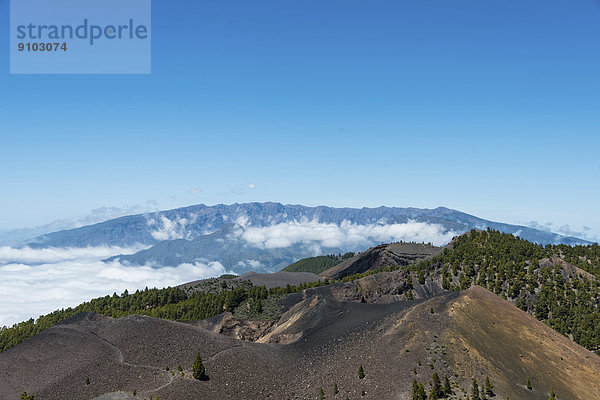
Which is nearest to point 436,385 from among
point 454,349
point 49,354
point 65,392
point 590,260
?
point 454,349

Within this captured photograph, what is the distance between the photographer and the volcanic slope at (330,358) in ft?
202

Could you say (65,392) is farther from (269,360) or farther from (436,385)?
(436,385)

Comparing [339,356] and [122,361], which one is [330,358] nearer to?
[339,356]

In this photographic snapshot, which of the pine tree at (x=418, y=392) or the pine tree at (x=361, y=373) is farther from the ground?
the pine tree at (x=418, y=392)

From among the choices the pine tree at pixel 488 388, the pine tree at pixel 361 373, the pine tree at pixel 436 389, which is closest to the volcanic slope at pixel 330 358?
the pine tree at pixel 361 373

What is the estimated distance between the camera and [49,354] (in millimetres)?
80688

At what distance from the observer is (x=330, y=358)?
72125 mm

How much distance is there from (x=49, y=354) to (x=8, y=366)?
6.96 m

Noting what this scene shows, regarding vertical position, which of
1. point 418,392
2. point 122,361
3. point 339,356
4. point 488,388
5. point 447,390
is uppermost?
point 447,390

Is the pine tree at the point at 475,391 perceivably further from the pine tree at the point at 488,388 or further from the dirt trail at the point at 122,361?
the dirt trail at the point at 122,361

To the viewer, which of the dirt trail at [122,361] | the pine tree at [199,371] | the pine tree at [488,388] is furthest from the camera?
the pine tree at [199,371]

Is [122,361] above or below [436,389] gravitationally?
below

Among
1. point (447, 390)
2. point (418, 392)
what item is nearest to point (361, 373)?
point (418, 392)

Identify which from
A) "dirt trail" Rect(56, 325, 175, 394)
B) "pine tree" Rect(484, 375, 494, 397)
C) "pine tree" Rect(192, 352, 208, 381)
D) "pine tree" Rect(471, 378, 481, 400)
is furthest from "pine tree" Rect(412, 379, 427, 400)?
"dirt trail" Rect(56, 325, 175, 394)
